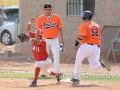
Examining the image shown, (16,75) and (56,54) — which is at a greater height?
(56,54)

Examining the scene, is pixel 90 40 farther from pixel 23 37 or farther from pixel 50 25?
pixel 50 25

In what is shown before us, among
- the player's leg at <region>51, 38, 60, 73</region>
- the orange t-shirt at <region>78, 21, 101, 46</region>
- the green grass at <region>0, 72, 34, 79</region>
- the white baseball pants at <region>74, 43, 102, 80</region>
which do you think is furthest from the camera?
the green grass at <region>0, 72, 34, 79</region>

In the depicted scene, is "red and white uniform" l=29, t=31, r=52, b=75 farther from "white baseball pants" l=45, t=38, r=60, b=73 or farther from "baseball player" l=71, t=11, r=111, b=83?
"white baseball pants" l=45, t=38, r=60, b=73

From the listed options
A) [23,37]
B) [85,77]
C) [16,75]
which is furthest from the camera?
[16,75]

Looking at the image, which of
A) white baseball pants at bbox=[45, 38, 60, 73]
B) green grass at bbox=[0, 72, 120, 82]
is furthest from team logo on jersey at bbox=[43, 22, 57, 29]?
green grass at bbox=[0, 72, 120, 82]

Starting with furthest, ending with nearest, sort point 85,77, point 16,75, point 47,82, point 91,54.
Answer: point 16,75 < point 85,77 < point 47,82 < point 91,54

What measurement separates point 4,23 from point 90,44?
1447 cm

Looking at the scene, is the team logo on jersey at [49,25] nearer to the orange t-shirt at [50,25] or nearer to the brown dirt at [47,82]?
the orange t-shirt at [50,25]

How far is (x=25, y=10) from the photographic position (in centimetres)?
1944

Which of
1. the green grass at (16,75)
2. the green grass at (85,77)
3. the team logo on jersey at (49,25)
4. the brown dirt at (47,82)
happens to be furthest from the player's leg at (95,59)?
the green grass at (16,75)

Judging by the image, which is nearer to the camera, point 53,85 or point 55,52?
point 53,85

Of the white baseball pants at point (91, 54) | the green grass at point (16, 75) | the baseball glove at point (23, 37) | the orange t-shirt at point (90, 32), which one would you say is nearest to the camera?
the baseball glove at point (23, 37)

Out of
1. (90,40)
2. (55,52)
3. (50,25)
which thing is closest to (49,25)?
(50,25)

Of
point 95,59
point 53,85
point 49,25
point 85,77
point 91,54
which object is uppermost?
point 49,25
